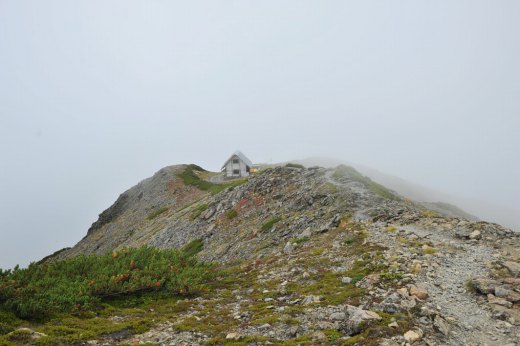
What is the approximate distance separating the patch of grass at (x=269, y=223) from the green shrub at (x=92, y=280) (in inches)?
447

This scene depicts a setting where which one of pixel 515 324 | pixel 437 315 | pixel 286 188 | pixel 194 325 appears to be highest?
pixel 286 188

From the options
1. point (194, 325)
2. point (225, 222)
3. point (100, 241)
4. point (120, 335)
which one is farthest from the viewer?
point (100, 241)

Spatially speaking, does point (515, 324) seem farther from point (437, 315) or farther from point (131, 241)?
point (131, 241)

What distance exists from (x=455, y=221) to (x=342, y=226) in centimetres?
793

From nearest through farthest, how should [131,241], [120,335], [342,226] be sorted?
[120,335], [342,226], [131,241]

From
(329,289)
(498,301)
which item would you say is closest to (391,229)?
(329,289)

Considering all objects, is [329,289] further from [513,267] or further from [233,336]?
[513,267]

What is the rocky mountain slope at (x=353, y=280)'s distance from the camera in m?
11.3

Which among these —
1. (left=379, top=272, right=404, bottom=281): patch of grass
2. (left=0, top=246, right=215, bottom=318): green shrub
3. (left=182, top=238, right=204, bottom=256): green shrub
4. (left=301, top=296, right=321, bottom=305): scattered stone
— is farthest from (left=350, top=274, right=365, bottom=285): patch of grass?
(left=182, top=238, right=204, bottom=256): green shrub

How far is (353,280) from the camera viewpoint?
623 inches

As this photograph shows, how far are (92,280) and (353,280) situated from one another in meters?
13.0

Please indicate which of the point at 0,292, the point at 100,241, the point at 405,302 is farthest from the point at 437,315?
the point at 100,241

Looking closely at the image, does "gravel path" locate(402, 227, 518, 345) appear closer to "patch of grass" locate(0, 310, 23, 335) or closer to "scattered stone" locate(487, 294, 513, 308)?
"scattered stone" locate(487, 294, 513, 308)

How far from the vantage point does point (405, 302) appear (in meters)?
12.4
